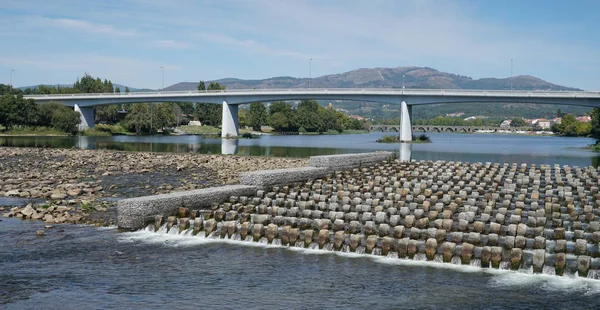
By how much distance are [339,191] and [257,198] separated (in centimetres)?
405

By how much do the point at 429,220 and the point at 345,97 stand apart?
265 ft

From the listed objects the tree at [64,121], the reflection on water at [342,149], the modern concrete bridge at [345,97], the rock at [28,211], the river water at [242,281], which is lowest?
the reflection on water at [342,149]

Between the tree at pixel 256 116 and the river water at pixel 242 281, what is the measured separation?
485ft

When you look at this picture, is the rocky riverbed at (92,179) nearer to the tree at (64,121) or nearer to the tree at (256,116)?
the tree at (64,121)

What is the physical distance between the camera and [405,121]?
104m

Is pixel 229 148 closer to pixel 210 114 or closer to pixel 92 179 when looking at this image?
pixel 92 179

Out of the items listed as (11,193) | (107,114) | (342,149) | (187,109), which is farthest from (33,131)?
(11,193)

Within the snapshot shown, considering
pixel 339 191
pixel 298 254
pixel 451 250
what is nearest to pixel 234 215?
pixel 298 254

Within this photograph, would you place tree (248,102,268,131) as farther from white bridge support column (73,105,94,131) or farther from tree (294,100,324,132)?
white bridge support column (73,105,94,131)

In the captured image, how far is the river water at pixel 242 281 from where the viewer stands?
1466cm

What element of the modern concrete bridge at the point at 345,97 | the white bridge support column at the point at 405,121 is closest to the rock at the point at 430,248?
the modern concrete bridge at the point at 345,97

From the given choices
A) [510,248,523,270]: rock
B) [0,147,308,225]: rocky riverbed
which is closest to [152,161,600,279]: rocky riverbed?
[510,248,523,270]: rock

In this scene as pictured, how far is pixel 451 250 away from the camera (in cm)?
1836

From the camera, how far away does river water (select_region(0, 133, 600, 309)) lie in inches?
577
